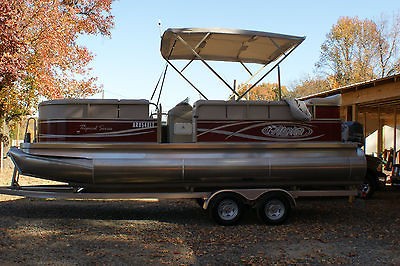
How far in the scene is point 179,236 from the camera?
7.21 m

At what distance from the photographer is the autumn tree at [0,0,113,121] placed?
13133mm

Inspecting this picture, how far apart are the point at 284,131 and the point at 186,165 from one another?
6.79ft

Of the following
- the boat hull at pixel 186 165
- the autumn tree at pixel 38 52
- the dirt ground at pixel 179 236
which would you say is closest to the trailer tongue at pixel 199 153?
the boat hull at pixel 186 165

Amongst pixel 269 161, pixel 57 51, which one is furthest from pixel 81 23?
pixel 269 161

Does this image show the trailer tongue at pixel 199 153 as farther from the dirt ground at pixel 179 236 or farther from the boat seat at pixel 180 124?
the dirt ground at pixel 179 236

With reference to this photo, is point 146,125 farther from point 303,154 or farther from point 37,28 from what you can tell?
point 37,28

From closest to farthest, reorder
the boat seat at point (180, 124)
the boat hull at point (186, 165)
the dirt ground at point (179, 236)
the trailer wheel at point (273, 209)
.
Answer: the dirt ground at point (179, 236)
the boat hull at point (186, 165)
the trailer wheel at point (273, 209)
the boat seat at point (180, 124)

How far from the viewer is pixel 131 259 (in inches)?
228

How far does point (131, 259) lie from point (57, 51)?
36.0 feet

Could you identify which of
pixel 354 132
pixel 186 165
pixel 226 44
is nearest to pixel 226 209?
pixel 186 165

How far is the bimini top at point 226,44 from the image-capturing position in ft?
27.7

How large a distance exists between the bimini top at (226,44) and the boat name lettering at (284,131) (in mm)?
1747

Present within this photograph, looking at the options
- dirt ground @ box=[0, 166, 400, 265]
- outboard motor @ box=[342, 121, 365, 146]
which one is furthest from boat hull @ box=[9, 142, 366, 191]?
outboard motor @ box=[342, 121, 365, 146]

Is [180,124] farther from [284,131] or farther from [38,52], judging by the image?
[38,52]
